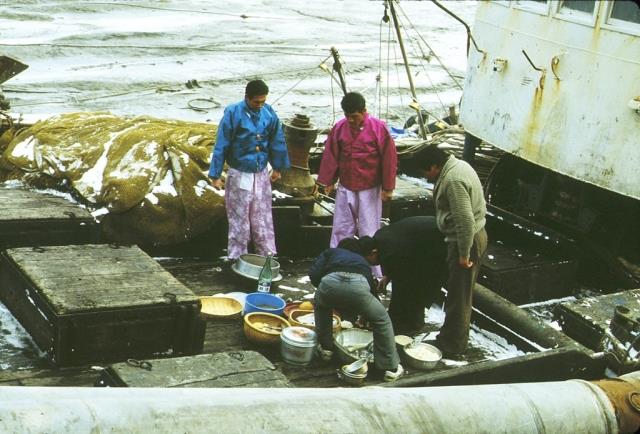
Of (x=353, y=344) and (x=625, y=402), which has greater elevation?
(x=625, y=402)

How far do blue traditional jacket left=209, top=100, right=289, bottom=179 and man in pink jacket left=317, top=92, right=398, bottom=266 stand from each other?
0.56m

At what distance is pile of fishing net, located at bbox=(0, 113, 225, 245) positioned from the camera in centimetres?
887

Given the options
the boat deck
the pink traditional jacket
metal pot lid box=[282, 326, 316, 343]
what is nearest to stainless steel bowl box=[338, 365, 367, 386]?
the boat deck

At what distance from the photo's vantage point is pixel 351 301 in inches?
273

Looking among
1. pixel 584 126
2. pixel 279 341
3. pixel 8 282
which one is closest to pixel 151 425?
pixel 279 341

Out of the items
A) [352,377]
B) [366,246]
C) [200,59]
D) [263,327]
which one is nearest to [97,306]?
[263,327]

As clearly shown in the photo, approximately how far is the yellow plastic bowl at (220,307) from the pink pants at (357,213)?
4.91 feet

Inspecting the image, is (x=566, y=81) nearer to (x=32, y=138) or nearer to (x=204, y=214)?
(x=204, y=214)

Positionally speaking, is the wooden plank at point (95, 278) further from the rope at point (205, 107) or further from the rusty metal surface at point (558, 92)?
the rope at point (205, 107)

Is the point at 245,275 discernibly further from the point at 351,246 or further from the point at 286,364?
the point at 351,246

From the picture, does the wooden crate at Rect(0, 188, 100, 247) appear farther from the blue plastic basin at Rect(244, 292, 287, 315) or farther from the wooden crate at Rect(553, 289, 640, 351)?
the wooden crate at Rect(553, 289, 640, 351)

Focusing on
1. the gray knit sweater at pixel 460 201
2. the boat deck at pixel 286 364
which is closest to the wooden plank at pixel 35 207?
the boat deck at pixel 286 364

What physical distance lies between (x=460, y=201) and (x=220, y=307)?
245cm

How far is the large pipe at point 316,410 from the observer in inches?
161
